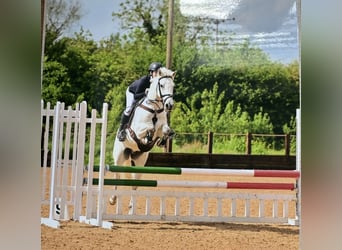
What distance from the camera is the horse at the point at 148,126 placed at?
202cm

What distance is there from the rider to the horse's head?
0.02 metres

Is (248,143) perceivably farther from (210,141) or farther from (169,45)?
(169,45)

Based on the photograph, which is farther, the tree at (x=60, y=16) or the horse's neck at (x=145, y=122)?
the horse's neck at (x=145, y=122)

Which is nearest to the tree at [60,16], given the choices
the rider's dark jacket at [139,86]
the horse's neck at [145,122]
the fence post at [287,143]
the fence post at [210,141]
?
the rider's dark jacket at [139,86]

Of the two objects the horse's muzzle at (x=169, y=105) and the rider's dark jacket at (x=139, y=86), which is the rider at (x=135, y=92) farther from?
the horse's muzzle at (x=169, y=105)

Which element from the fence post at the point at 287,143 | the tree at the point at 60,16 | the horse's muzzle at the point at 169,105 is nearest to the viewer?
the tree at the point at 60,16

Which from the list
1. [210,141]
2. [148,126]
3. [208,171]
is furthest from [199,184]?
[148,126]

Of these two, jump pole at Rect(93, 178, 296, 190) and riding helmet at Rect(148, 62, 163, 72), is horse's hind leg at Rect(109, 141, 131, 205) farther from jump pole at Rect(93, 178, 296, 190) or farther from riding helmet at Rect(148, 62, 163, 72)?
riding helmet at Rect(148, 62, 163, 72)

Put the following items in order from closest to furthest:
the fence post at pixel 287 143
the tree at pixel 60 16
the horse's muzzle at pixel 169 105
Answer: the tree at pixel 60 16, the fence post at pixel 287 143, the horse's muzzle at pixel 169 105

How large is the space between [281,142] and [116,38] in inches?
37.0

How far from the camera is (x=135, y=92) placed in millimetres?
2037

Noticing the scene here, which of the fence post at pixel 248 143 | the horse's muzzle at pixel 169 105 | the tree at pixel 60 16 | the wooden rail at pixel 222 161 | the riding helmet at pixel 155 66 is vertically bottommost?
the wooden rail at pixel 222 161
